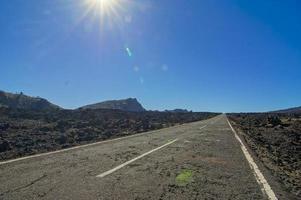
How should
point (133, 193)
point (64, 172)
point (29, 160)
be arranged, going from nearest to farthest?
point (133, 193)
point (64, 172)
point (29, 160)

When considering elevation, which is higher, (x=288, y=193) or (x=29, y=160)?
(x=29, y=160)

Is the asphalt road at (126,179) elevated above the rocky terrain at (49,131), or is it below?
below

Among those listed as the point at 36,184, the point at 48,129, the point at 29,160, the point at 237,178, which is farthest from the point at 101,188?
the point at 48,129

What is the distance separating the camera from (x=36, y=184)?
24.9 ft

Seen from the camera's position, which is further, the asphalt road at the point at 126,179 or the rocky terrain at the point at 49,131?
the rocky terrain at the point at 49,131

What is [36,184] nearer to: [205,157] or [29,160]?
[29,160]

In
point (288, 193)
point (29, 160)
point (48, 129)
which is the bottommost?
point (288, 193)

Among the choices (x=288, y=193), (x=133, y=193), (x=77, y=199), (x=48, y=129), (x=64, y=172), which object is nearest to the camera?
(x=77, y=199)

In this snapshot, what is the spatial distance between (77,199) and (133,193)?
1.19 metres

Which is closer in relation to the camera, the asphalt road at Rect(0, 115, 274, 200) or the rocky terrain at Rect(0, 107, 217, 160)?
the asphalt road at Rect(0, 115, 274, 200)

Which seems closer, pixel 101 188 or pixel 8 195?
pixel 8 195

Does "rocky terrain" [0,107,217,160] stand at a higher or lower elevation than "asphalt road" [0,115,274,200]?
higher

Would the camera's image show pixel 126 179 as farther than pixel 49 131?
No

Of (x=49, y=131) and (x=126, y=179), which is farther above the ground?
(x=49, y=131)
